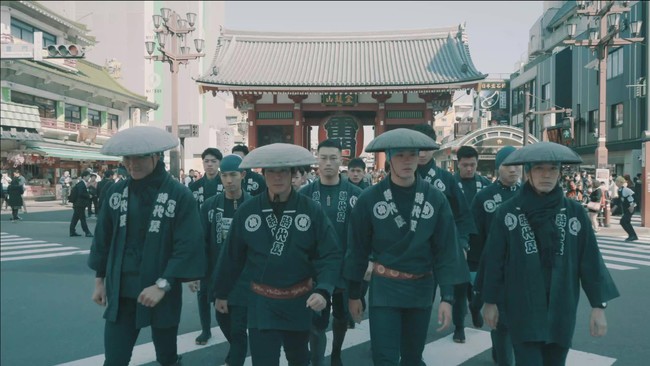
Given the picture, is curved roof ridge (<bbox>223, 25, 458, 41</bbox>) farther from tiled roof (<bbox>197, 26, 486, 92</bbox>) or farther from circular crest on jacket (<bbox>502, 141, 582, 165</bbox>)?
circular crest on jacket (<bbox>502, 141, 582, 165</bbox>)

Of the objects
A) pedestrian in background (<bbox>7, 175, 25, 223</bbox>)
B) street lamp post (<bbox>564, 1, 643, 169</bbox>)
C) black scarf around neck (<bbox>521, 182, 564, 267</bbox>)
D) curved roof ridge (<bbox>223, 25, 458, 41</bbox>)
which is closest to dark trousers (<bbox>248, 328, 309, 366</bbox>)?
black scarf around neck (<bbox>521, 182, 564, 267</bbox>)

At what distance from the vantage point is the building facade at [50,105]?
25.8 metres

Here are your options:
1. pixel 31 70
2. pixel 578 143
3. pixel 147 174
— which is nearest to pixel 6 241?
pixel 147 174

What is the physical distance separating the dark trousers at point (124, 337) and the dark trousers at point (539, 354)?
2.27m

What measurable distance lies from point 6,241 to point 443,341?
1215 centimetres

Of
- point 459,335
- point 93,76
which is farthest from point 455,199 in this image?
point 93,76

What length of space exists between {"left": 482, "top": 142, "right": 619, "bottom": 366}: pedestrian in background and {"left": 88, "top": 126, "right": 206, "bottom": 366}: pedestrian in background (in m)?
2.02

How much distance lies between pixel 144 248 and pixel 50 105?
105 feet

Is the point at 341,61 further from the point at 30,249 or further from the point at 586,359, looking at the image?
the point at 586,359

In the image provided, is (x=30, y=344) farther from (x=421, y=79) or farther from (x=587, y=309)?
(x=421, y=79)

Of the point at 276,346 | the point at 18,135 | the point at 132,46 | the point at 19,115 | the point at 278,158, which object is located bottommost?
the point at 276,346

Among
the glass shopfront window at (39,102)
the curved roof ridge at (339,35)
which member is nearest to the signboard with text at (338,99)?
the curved roof ridge at (339,35)

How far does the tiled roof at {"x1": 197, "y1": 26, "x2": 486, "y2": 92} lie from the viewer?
15.9m

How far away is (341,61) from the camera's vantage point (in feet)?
62.3
